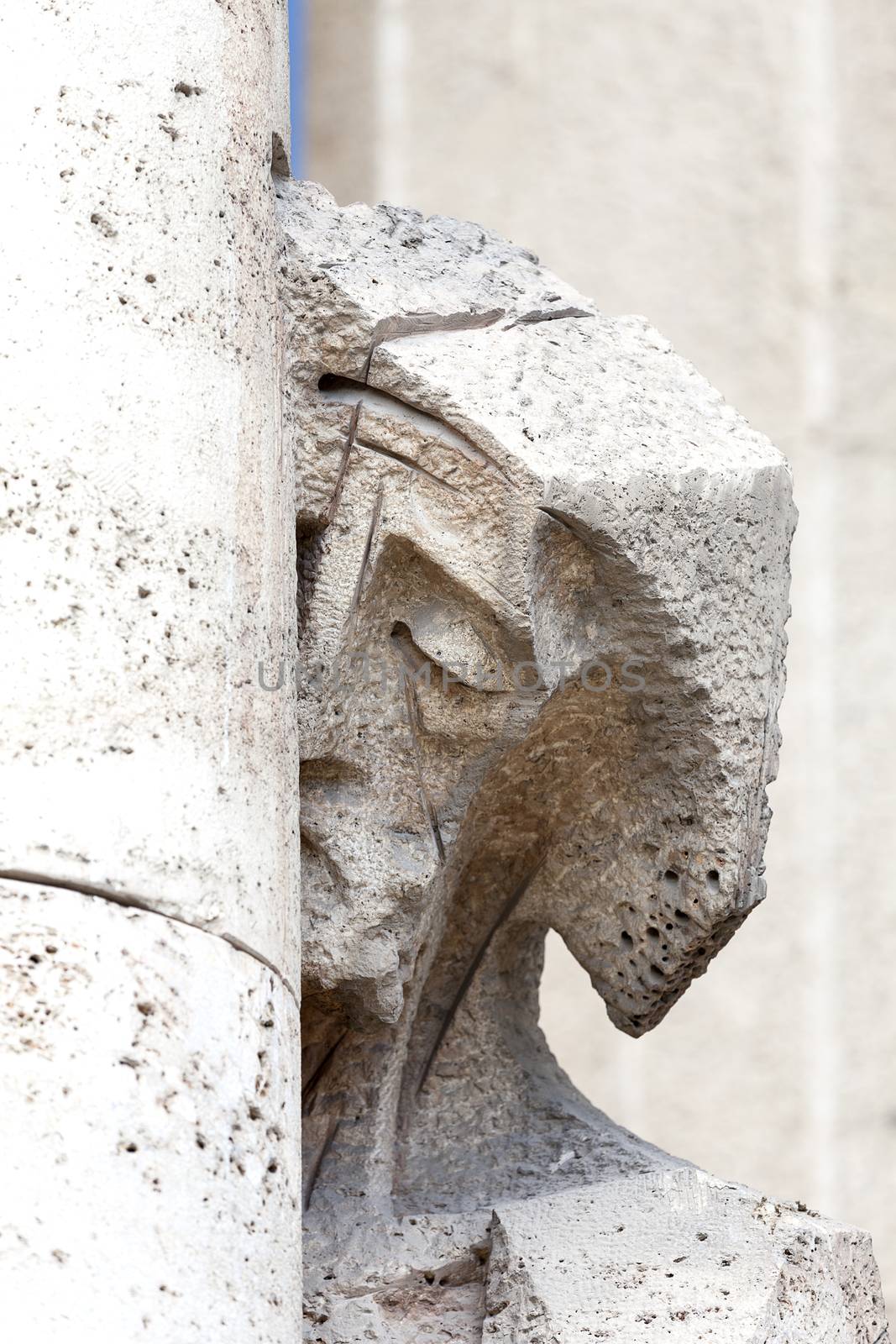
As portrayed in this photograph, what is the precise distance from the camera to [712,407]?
5.43 ft

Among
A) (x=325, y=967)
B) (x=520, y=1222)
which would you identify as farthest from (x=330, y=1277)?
(x=325, y=967)

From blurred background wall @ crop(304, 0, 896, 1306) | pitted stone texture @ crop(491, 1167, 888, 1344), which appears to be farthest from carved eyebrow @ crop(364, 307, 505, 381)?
blurred background wall @ crop(304, 0, 896, 1306)

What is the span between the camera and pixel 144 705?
4.08ft

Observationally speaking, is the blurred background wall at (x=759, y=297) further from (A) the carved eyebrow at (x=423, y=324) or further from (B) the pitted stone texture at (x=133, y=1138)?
(B) the pitted stone texture at (x=133, y=1138)

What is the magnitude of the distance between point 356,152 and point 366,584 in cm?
276

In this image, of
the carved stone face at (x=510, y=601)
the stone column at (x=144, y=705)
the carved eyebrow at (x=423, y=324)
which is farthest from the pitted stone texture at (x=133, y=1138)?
the carved eyebrow at (x=423, y=324)

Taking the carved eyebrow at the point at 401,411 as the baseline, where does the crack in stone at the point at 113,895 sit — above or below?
below

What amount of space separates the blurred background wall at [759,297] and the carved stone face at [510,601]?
2.02m

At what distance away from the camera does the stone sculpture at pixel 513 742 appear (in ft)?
4.93

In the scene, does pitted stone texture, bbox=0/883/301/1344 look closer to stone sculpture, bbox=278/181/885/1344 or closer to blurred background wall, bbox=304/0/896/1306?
stone sculpture, bbox=278/181/885/1344

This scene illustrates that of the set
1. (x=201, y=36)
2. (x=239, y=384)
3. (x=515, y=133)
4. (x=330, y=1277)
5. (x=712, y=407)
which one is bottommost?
(x=330, y=1277)

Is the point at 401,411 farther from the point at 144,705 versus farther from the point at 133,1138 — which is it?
the point at 133,1138

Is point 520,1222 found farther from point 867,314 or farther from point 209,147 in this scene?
point 867,314

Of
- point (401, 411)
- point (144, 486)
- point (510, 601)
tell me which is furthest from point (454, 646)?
point (144, 486)
